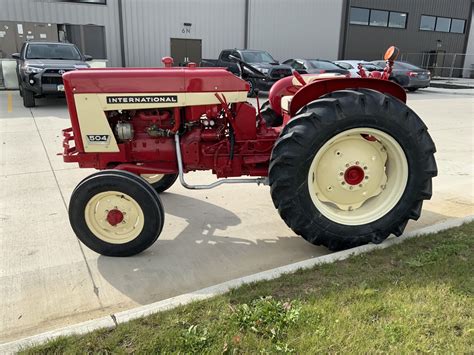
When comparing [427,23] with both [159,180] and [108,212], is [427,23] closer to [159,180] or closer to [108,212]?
[159,180]

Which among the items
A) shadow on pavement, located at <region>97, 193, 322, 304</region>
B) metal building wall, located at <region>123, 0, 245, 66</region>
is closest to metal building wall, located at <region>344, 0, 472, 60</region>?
metal building wall, located at <region>123, 0, 245, 66</region>

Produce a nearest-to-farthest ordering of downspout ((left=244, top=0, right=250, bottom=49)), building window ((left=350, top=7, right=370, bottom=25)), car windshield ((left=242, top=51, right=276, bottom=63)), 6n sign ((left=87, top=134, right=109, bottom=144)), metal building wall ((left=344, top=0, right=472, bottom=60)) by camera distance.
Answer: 6n sign ((left=87, top=134, right=109, bottom=144)), car windshield ((left=242, top=51, right=276, bottom=63)), downspout ((left=244, top=0, right=250, bottom=49)), building window ((left=350, top=7, right=370, bottom=25)), metal building wall ((left=344, top=0, right=472, bottom=60))

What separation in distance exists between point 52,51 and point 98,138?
9634mm

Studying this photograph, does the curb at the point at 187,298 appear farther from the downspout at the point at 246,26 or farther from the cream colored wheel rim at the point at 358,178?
the downspout at the point at 246,26

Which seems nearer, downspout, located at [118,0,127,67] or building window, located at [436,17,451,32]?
downspout, located at [118,0,127,67]

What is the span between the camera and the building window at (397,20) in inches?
1016

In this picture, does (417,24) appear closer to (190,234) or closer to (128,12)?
(128,12)

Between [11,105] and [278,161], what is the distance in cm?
1081

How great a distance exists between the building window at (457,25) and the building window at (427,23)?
6.59 feet

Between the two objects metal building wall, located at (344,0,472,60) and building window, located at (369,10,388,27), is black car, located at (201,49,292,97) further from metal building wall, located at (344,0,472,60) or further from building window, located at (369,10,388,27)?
building window, located at (369,10,388,27)

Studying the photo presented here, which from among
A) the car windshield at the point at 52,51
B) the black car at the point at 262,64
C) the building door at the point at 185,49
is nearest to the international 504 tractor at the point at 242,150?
the car windshield at the point at 52,51

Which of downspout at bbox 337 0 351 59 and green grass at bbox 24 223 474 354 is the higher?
downspout at bbox 337 0 351 59

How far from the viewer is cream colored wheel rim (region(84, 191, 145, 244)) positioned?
10.4ft

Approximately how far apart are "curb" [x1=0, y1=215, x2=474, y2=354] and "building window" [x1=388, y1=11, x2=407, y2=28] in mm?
25757
